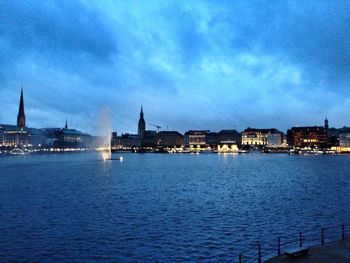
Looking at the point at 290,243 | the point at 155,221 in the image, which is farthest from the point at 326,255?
the point at 155,221

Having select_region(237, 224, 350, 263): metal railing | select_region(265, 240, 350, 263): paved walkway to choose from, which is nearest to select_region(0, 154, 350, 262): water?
select_region(237, 224, 350, 263): metal railing

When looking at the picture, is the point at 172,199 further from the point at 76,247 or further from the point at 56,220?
the point at 76,247

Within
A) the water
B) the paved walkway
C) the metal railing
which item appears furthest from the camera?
the water

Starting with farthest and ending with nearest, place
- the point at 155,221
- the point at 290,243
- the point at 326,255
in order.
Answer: the point at 155,221, the point at 290,243, the point at 326,255

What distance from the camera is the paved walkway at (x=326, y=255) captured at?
14.0m

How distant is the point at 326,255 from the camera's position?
14656 mm

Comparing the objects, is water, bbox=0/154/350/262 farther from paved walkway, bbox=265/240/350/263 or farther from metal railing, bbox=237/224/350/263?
paved walkway, bbox=265/240/350/263

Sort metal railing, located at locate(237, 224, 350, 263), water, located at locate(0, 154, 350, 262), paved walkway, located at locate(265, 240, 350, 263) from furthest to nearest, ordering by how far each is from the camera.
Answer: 1. water, located at locate(0, 154, 350, 262)
2. metal railing, located at locate(237, 224, 350, 263)
3. paved walkway, located at locate(265, 240, 350, 263)

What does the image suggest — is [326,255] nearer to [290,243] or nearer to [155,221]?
[290,243]

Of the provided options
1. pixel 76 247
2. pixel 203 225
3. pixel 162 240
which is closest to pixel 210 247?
pixel 162 240

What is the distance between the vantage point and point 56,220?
3005cm

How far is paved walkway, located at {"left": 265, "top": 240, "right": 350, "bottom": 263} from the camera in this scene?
14023 millimetres

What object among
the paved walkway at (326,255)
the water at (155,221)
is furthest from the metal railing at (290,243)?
the paved walkway at (326,255)

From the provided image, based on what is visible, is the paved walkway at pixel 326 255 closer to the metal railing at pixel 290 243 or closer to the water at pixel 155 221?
the metal railing at pixel 290 243
